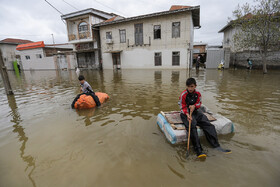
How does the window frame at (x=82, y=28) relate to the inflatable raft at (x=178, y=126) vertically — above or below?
above

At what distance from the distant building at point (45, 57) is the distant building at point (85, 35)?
229 cm

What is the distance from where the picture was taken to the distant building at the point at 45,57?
2820 cm

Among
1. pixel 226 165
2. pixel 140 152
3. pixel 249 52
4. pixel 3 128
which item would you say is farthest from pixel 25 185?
pixel 249 52

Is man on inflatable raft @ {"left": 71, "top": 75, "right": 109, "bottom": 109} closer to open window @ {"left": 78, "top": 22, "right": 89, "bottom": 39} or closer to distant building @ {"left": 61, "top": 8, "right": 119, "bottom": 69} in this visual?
distant building @ {"left": 61, "top": 8, "right": 119, "bottom": 69}

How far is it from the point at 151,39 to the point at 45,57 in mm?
21556

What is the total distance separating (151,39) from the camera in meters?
21.2

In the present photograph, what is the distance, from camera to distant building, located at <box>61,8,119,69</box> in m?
23.8

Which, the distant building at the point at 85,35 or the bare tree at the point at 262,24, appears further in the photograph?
the distant building at the point at 85,35

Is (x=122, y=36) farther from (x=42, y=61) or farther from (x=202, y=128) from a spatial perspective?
(x=202, y=128)


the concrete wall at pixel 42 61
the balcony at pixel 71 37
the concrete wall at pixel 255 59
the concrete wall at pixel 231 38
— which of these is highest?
the balcony at pixel 71 37

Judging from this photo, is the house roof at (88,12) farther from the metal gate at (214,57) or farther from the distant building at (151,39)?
the metal gate at (214,57)

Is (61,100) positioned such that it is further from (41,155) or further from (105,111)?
(41,155)

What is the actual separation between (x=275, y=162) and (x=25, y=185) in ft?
13.2

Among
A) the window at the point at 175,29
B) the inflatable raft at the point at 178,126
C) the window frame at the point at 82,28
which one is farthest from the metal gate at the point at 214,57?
the inflatable raft at the point at 178,126
